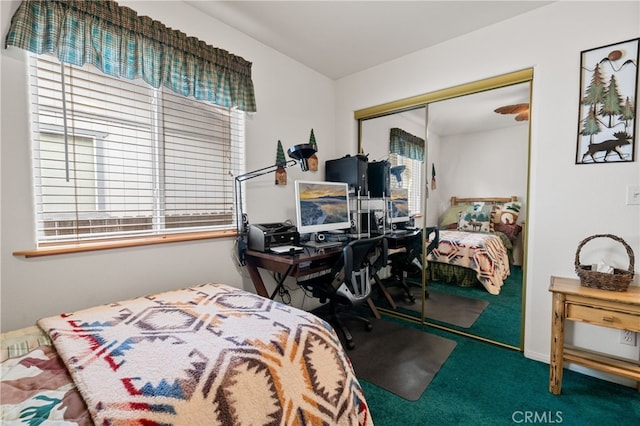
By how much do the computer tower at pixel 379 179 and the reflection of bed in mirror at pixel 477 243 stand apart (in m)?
0.62

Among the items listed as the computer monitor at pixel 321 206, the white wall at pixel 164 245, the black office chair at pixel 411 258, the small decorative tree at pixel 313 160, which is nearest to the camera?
the white wall at pixel 164 245

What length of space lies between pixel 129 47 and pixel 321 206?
1705 mm

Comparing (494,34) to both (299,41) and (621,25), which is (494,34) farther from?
(299,41)

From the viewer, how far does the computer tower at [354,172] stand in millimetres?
2842

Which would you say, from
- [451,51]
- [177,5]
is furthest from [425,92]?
A: [177,5]

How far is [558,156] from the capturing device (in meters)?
1.96

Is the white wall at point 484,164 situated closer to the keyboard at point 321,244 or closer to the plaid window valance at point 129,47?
the keyboard at point 321,244

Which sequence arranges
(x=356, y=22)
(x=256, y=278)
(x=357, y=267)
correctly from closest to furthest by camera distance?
(x=357, y=267), (x=356, y=22), (x=256, y=278)

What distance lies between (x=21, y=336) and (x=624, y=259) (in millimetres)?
3240

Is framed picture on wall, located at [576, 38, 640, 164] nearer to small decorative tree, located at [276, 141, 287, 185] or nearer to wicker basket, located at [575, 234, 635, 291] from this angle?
wicker basket, located at [575, 234, 635, 291]

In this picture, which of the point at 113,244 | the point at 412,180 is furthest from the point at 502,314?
the point at 113,244

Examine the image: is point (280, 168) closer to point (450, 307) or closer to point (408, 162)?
point (408, 162)

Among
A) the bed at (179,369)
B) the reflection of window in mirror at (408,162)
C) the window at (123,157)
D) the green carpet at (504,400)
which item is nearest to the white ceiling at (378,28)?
the reflection of window in mirror at (408,162)

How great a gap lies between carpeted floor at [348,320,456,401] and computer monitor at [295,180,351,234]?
98 centimetres
